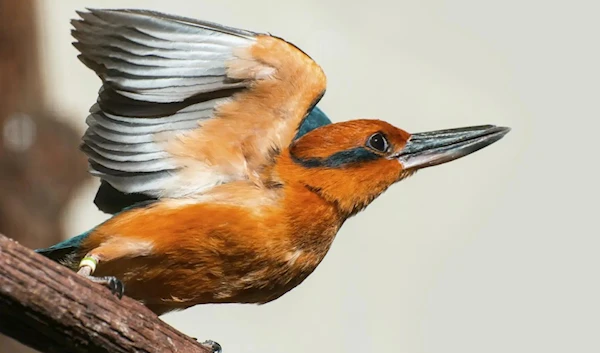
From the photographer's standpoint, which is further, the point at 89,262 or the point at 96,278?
the point at 89,262

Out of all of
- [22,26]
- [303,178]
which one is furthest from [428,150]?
[22,26]

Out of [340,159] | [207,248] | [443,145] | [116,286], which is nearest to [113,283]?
[116,286]

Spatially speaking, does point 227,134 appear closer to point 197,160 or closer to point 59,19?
point 197,160

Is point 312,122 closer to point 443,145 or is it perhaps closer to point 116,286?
point 443,145

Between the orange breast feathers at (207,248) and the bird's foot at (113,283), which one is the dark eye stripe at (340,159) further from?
the bird's foot at (113,283)

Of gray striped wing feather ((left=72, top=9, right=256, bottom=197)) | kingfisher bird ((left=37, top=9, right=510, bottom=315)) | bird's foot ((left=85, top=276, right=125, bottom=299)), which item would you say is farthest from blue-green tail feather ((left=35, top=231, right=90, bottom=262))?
bird's foot ((left=85, top=276, right=125, bottom=299))

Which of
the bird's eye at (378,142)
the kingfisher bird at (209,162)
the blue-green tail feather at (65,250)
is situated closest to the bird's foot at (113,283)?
the kingfisher bird at (209,162)
